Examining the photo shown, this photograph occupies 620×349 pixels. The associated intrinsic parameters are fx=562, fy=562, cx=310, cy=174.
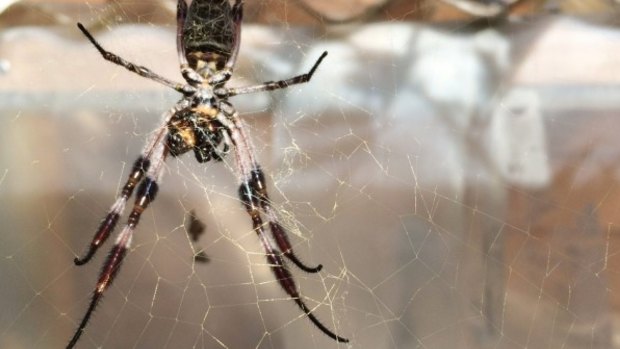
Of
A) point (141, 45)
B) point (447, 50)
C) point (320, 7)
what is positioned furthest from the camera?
point (447, 50)

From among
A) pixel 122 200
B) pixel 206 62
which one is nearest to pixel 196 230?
pixel 122 200

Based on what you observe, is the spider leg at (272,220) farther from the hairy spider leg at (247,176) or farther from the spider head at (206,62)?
the spider head at (206,62)

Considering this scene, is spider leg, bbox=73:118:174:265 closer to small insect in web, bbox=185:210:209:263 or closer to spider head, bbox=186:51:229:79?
spider head, bbox=186:51:229:79

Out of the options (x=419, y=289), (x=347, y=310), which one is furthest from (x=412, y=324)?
(x=347, y=310)

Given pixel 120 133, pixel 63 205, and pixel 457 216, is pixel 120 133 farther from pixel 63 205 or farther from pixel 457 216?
pixel 457 216

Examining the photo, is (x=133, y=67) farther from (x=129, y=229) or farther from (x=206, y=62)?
(x=129, y=229)

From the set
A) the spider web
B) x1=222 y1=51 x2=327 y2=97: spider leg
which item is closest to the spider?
x1=222 y1=51 x2=327 y2=97: spider leg

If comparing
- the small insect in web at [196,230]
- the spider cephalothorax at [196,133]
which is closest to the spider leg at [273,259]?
the spider cephalothorax at [196,133]
